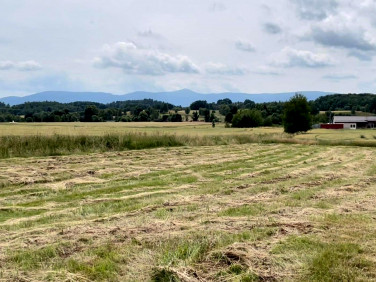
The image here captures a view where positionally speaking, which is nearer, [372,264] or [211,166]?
[372,264]

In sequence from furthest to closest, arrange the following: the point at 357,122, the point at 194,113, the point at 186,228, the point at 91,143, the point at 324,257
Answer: the point at 194,113, the point at 357,122, the point at 91,143, the point at 186,228, the point at 324,257

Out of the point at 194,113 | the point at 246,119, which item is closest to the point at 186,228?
the point at 246,119

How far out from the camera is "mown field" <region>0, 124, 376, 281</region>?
4520 millimetres

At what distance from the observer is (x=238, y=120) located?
82.6 meters

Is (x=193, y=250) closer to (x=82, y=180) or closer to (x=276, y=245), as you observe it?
(x=276, y=245)

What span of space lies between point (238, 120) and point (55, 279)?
7952cm

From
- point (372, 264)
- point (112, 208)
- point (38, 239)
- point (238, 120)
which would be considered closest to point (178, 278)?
point (372, 264)

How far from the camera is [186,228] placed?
20.9ft

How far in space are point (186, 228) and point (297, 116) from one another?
4707cm

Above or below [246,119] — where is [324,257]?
below

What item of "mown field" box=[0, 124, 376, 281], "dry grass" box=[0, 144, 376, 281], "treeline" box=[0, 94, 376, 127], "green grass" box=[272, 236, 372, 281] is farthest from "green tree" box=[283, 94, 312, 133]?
"green grass" box=[272, 236, 372, 281]

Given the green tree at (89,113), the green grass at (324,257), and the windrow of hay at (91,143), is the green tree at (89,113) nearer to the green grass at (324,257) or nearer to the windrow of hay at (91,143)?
the windrow of hay at (91,143)

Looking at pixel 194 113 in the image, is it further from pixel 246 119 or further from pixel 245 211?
pixel 245 211

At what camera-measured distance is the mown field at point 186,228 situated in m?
4.52
